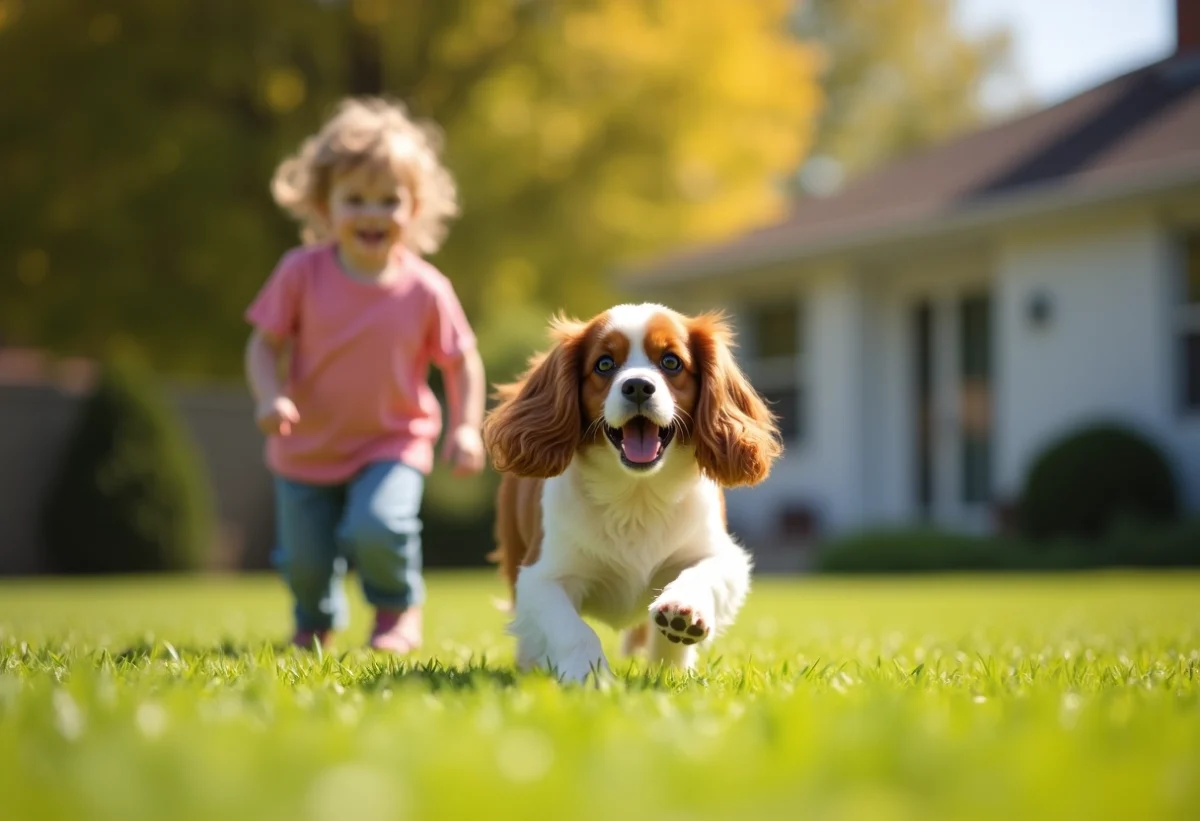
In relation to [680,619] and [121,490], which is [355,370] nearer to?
[680,619]

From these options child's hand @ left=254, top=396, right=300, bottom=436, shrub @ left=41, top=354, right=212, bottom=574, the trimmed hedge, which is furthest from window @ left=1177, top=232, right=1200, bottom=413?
shrub @ left=41, top=354, right=212, bottom=574

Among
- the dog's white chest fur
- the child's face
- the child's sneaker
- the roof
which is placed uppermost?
the roof

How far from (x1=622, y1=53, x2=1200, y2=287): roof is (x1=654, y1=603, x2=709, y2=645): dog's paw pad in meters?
10.2

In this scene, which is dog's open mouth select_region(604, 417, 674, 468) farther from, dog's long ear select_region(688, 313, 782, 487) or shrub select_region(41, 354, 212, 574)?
shrub select_region(41, 354, 212, 574)

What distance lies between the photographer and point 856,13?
33844 mm

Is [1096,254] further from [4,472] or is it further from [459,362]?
[4,472]

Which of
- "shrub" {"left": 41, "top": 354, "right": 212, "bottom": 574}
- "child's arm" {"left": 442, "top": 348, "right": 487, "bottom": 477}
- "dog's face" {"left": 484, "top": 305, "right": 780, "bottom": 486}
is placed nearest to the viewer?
"dog's face" {"left": 484, "top": 305, "right": 780, "bottom": 486}

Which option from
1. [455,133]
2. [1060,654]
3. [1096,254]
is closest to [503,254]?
[455,133]

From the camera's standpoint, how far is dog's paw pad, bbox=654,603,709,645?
3.07 meters

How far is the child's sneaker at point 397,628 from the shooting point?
4762mm

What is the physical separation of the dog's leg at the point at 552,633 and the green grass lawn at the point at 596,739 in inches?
5.8

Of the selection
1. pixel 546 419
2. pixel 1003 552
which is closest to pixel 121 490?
pixel 1003 552

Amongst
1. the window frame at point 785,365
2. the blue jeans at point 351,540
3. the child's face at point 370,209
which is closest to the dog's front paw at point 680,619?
the blue jeans at point 351,540

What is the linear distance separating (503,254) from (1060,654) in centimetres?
1444
